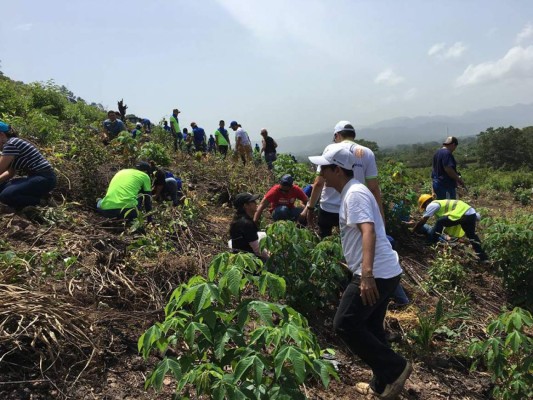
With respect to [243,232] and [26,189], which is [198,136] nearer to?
[26,189]

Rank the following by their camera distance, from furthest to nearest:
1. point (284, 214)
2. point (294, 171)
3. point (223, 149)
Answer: point (223, 149) < point (294, 171) < point (284, 214)

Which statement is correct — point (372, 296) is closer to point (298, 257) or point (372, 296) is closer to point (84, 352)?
point (298, 257)

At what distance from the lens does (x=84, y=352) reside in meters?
2.61

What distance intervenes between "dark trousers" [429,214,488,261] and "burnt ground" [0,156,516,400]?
2.12 ft

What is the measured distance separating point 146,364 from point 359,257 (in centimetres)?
161

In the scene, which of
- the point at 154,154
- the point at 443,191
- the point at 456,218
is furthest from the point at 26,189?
the point at 443,191

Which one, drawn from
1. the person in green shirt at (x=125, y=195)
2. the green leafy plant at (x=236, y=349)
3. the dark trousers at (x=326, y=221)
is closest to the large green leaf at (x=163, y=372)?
the green leafy plant at (x=236, y=349)

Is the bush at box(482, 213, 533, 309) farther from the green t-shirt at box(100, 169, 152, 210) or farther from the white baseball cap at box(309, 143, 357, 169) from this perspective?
the green t-shirt at box(100, 169, 152, 210)

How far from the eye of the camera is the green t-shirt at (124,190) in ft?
15.9

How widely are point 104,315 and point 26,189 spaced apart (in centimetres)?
238

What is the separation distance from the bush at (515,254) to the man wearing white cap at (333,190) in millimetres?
1699

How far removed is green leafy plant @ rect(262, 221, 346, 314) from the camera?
3.34 meters

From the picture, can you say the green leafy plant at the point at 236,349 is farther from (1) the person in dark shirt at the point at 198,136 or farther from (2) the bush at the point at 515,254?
(1) the person in dark shirt at the point at 198,136

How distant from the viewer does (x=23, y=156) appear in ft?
14.6
